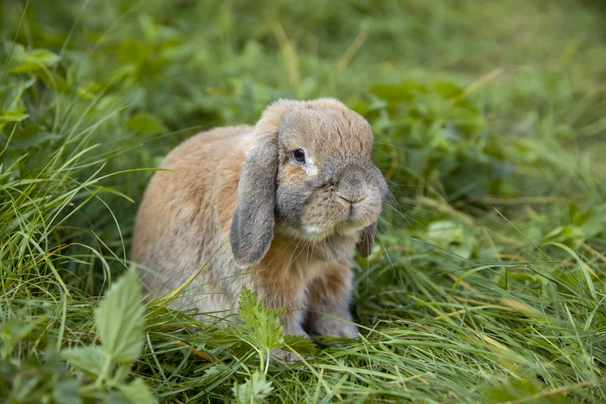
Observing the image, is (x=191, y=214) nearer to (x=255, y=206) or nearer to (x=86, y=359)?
(x=255, y=206)

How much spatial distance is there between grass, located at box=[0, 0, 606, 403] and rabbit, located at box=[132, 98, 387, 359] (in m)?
0.30

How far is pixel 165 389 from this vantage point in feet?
8.79

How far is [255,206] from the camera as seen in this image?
2.98 meters

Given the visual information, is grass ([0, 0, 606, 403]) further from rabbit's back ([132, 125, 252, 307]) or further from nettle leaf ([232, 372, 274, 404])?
rabbit's back ([132, 125, 252, 307])

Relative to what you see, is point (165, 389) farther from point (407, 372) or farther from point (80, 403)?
point (407, 372)

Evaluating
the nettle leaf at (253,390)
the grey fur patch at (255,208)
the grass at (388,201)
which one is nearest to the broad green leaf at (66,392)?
the grass at (388,201)

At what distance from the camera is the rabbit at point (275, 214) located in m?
2.96

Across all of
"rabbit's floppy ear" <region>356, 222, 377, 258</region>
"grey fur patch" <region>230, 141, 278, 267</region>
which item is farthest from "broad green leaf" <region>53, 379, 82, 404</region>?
"rabbit's floppy ear" <region>356, 222, 377, 258</region>

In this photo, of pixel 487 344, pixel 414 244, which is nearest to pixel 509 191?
pixel 414 244

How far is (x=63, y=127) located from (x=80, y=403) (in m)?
2.13

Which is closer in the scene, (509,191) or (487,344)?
(487,344)

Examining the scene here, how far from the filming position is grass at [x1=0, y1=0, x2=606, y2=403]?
107 inches

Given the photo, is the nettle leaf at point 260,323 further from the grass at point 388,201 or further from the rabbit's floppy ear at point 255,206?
the rabbit's floppy ear at point 255,206

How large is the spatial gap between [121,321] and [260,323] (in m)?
0.69
